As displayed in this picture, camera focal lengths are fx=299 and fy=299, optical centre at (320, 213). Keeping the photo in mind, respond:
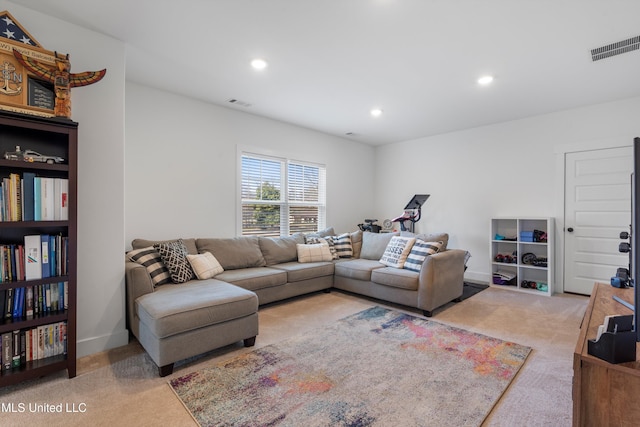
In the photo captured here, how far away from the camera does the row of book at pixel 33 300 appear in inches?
77.6

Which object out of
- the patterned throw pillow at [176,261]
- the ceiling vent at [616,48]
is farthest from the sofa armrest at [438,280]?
the patterned throw pillow at [176,261]

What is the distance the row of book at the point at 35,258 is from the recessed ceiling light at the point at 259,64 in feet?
7.06

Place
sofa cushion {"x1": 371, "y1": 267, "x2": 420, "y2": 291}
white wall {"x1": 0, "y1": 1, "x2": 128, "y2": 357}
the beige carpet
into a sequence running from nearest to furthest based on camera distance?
the beige carpet < white wall {"x1": 0, "y1": 1, "x2": 128, "y2": 357} < sofa cushion {"x1": 371, "y1": 267, "x2": 420, "y2": 291}

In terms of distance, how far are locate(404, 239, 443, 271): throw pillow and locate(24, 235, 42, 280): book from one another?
3417mm

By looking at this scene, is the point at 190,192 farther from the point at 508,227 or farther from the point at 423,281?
the point at 508,227

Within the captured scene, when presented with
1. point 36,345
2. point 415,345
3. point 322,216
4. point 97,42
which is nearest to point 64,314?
point 36,345

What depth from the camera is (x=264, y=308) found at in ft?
11.7

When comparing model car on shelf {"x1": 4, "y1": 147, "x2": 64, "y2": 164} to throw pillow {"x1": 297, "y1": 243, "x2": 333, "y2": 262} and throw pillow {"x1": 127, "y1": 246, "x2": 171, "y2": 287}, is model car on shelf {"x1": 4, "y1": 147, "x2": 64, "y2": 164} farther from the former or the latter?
throw pillow {"x1": 297, "y1": 243, "x2": 333, "y2": 262}

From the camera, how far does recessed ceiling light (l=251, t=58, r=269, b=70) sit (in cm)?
286

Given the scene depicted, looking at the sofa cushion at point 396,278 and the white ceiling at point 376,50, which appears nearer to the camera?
the white ceiling at point 376,50

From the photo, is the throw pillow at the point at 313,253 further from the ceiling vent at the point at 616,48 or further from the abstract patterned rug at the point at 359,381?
the ceiling vent at the point at 616,48

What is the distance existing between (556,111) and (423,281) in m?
3.27

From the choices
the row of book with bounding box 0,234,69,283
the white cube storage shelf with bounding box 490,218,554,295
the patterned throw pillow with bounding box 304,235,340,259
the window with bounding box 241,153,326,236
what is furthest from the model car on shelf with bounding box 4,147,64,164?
the white cube storage shelf with bounding box 490,218,554,295

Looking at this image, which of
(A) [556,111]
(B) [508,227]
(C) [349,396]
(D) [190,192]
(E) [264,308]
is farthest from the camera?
(B) [508,227]
